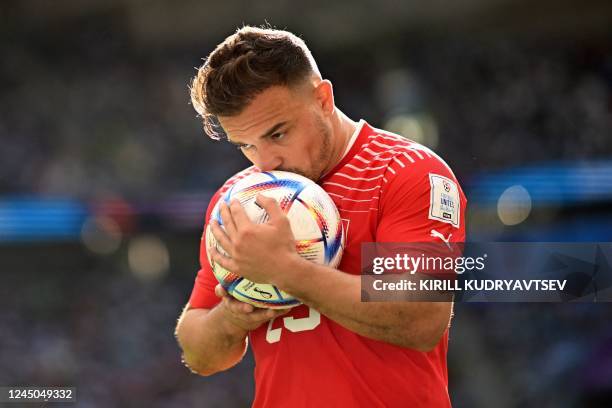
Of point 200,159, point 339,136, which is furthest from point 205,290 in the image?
point 200,159

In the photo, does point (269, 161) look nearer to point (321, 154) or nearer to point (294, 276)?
point (321, 154)

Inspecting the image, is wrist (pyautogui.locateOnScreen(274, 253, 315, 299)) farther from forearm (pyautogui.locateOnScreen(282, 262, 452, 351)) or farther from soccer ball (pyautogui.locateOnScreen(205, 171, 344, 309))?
soccer ball (pyautogui.locateOnScreen(205, 171, 344, 309))

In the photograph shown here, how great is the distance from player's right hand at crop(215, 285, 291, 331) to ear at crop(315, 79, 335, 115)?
76cm

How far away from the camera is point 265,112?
290 centimetres

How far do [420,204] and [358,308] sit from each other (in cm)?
43

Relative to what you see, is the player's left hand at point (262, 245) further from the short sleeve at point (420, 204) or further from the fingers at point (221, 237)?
the short sleeve at point (420, 204)

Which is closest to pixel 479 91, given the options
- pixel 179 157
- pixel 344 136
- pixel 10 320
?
pixel 179 157

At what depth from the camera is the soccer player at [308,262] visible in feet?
Result: 8.43

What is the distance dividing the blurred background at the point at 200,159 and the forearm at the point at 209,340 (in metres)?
6.80

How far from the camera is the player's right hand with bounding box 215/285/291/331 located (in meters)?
2.77

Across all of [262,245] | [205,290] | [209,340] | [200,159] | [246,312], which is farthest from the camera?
[200,159]

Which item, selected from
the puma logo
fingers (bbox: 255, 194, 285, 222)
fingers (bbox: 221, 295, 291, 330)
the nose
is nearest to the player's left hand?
fingers (bbox: 255, 194, 285, 222)

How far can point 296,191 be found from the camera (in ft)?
9.11

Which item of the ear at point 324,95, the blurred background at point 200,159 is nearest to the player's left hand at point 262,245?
the ear at point 324,95
